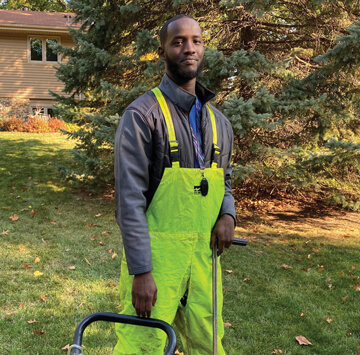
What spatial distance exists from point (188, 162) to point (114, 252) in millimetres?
3798

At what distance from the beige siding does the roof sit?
653 mm

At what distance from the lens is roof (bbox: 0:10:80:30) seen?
18.5 m

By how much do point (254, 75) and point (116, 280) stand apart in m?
3.45

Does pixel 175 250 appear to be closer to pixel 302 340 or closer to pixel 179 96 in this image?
pixel 179 96

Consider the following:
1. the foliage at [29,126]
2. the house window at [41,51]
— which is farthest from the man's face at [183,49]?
the house window at [41,51]

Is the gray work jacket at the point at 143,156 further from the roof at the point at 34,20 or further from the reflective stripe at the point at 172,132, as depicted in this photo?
the roof at the point at 34,20

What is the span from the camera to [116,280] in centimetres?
461

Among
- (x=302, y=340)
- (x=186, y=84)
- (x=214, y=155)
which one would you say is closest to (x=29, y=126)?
(x=302, y=340)

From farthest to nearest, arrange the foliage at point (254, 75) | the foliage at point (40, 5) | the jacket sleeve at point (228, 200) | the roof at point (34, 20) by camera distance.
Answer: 1. the foliage at point (40, 5)
2. the roof at point (34, 20)
3. the foliage at point (254, 75)
4. the jacket sleeve at point (228, 200)

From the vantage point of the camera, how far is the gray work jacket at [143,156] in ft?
5.79

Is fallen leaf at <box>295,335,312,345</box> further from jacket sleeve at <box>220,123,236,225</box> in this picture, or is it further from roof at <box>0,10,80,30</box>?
roof at <box>0,10,80,30</box>

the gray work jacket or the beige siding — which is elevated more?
the beige siding

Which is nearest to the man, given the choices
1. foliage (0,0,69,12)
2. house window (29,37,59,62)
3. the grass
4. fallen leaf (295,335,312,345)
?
the grass

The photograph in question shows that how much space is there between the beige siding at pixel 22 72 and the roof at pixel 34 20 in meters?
0.65
